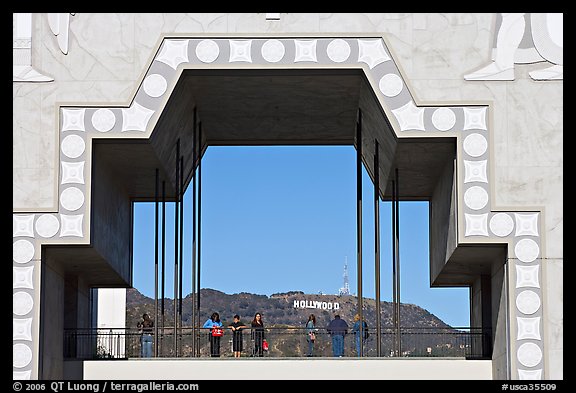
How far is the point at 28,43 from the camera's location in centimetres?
3259

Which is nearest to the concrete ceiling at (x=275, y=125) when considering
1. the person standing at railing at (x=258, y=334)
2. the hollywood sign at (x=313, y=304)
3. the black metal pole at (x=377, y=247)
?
the black metal pole at (x=377, y=247)

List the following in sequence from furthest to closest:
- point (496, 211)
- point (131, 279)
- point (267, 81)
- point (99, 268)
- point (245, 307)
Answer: point (245, 307), point (131, 279), point (99, 268), point (267, 81), point (496, 211)

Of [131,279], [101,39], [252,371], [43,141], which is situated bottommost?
[252,371]

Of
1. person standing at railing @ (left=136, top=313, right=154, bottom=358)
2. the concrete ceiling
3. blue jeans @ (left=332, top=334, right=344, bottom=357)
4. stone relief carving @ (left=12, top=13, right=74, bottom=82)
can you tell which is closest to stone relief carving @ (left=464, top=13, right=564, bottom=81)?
the concrete ceiling

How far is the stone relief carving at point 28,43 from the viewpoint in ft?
106

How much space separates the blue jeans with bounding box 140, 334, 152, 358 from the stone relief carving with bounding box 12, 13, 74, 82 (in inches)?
301

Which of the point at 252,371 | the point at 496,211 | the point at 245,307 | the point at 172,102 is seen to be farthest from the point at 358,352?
the point at 245,307

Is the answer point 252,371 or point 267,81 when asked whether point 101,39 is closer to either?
point 267,81

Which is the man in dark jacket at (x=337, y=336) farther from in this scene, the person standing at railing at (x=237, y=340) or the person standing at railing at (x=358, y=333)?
the person standing at railing at (x=237, y=340)

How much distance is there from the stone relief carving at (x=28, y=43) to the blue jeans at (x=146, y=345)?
301 inches

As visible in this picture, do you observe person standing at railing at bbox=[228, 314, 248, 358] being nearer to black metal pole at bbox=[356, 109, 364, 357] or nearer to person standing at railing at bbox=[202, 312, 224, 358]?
person standing at railing at bbox=[202, 312, 224, 358]

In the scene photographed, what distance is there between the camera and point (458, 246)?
32.2 m

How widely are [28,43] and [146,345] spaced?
867 centimetres

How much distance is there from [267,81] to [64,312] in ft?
27.7
